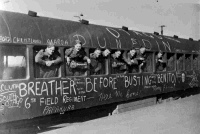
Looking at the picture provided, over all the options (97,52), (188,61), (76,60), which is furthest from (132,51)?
(188,61)

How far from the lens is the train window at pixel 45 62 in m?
5.47

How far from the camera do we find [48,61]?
18.5 feet

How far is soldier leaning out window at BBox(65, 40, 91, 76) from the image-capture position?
6156 mm

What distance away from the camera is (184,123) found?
5430 mm

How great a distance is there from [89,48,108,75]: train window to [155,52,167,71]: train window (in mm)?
2936

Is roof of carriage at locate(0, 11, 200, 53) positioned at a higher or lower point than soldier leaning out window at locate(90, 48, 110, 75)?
higher

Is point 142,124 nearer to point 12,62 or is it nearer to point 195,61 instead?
point 12,62

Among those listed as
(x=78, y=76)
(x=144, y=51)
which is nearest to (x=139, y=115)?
(x=78, y=76)

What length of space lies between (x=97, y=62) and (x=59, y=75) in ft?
4.69

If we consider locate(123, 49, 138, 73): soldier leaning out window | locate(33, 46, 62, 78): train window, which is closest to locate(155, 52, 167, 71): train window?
locate(123, 49, 138, 73): soldier leaning out window

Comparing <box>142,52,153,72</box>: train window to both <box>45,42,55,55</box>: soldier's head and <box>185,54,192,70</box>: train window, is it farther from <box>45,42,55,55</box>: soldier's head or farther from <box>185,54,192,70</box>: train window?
<box>45,42,55,55</box>: soldier's head

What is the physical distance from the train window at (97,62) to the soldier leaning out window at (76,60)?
1.12 ft

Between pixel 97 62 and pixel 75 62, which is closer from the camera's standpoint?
pixel 75 62

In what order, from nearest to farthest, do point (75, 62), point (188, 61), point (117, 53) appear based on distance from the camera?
point (75, 62)
point (117, 53)
point (188, 61)
